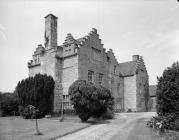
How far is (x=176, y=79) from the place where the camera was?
61.8 ft

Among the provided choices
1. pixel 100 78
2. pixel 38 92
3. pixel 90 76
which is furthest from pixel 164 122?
pixel 100 78

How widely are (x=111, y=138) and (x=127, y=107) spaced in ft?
105

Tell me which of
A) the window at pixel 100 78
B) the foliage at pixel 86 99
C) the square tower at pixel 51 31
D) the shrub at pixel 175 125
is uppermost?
Result: the square tower at pixel 51 31

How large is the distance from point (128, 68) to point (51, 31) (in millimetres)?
20461

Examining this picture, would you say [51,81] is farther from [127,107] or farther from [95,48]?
[127,107]

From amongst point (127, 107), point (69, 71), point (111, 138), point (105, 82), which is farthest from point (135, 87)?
point (111, 138)

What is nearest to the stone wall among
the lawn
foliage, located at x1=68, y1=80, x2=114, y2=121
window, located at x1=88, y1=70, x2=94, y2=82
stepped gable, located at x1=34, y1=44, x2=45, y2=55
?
window, located at x1=88, y1=70, x2=94, y2=82

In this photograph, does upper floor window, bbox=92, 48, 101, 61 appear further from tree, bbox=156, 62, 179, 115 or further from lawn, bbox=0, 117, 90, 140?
tree, bbox=156, 62, 179, 115

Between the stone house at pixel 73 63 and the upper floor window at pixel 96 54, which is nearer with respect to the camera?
the stone house at pixel 73 63

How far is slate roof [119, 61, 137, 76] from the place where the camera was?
47656 mm

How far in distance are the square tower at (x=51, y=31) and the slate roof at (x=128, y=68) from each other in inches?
680

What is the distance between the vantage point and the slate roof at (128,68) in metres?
47.7

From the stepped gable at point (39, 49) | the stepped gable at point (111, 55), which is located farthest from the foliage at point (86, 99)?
the stepped gable at point (111, 55)

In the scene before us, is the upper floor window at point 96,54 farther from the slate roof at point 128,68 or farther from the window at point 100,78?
the slate roof at point 128,68
